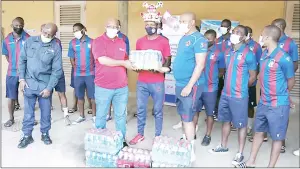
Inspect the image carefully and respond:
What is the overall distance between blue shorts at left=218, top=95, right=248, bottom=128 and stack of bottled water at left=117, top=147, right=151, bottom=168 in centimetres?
100

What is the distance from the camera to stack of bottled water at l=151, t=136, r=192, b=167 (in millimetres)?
2973

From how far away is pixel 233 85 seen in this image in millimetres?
3355

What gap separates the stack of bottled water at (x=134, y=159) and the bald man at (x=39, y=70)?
3.92 feet

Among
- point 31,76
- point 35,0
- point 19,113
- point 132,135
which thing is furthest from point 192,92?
point 35,0

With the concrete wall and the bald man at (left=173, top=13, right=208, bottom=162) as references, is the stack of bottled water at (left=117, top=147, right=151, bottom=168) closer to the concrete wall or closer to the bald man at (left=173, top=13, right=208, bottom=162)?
the bald man at (left=173, top=13, right=208, bottom=162)

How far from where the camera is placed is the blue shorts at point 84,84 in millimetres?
4652

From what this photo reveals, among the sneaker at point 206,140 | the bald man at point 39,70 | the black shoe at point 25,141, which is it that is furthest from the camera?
the sneaker at point 206,140

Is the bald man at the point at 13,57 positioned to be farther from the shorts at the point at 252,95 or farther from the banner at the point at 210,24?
the shorts at the point at 252,95

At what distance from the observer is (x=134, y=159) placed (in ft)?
10.3

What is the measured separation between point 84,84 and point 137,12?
8.43 feet

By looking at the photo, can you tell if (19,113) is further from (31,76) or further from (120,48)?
(120,48)

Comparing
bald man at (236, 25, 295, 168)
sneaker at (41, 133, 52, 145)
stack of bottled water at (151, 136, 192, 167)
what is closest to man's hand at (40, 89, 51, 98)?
sneaker at (41, 133, 52, 145)

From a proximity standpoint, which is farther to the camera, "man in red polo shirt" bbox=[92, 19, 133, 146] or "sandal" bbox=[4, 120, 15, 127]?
"sandal" bbox=[4, 120, 15, 127]

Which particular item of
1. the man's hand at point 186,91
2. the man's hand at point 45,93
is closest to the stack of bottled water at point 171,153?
the man's hand at point 186,91
